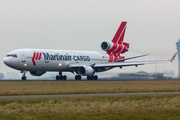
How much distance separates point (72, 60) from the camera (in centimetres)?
6278

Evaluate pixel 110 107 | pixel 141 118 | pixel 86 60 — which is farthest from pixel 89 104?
pixel 86 60

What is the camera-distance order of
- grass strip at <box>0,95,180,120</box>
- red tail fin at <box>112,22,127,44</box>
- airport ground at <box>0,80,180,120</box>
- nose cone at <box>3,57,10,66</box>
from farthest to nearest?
red tail fin at <box>112,22,127,44</box>, nose cone at <box>3,57,10,66</box>, airport ground at <box>0,80,180,120</box>, grass strip at <box>0,95,180,120</box>

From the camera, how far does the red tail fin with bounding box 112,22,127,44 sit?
2822 inches

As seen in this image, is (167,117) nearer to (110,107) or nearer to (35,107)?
(110,107)

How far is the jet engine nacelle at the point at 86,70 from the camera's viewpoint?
60.7 m

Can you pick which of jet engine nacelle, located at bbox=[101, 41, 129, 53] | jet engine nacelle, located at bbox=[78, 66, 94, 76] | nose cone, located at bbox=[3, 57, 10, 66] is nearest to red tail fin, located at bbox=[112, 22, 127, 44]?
jet engine nacelle, located at bbox=[101, 41, 129, 53]

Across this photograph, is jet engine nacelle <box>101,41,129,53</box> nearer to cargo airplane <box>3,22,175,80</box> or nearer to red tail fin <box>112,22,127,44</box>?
cargo airplane <box>3,22,175,80</box>

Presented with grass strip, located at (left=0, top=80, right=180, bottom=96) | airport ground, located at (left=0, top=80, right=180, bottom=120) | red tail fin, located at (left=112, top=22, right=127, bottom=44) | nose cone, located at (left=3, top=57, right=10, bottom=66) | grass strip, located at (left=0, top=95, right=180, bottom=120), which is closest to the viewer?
grass strip, located at (left=0, top=95, right=180, bottom=120)

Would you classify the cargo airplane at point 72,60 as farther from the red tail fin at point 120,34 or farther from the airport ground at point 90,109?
the airport ground at point 90,109

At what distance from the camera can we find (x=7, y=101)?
23.6m

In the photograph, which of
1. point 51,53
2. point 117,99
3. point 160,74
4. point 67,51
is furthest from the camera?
point 160,74

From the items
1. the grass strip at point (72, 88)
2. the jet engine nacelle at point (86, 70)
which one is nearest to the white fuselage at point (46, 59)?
the jet engine nacelle at point (86, 70)

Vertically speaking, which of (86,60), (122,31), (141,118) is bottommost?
(141,118)

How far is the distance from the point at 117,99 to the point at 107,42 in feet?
140
